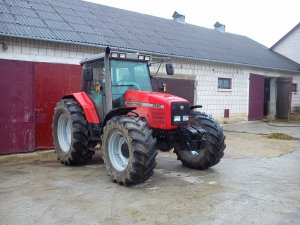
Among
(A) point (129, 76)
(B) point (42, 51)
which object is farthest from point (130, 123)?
(B) point (42, 51)

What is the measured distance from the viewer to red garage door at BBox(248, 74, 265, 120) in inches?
688

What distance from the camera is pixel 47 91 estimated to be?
9.17 meters

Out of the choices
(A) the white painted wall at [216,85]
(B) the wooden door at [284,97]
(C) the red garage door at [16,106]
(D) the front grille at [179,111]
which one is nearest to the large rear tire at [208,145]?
(D) the front grille at [179,111]

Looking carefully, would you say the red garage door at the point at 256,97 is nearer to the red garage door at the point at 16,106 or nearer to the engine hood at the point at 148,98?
the red garage door at the point at 16,106

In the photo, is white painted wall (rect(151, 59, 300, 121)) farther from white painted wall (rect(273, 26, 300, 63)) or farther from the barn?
white painted wall (rect(273, 26, 300, 63))

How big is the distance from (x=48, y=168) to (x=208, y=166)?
3.15 metres

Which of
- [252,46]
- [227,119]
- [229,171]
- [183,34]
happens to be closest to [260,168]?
[229,171]

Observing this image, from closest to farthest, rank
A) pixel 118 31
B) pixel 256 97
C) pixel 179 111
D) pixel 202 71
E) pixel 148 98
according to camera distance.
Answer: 1. pixel 179 111
2. pixel 148 98
3. pixel 118 31
4. pixel 202 71
5. pixel 256 97

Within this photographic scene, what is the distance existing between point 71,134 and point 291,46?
63.7 feet

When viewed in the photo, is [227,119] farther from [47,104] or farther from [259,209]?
[259,209]

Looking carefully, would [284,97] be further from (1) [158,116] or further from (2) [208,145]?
(1) [158,116]

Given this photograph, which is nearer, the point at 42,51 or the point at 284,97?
the point at 42,51

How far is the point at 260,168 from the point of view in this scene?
7.37 meters

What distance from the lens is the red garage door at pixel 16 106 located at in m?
8.41
